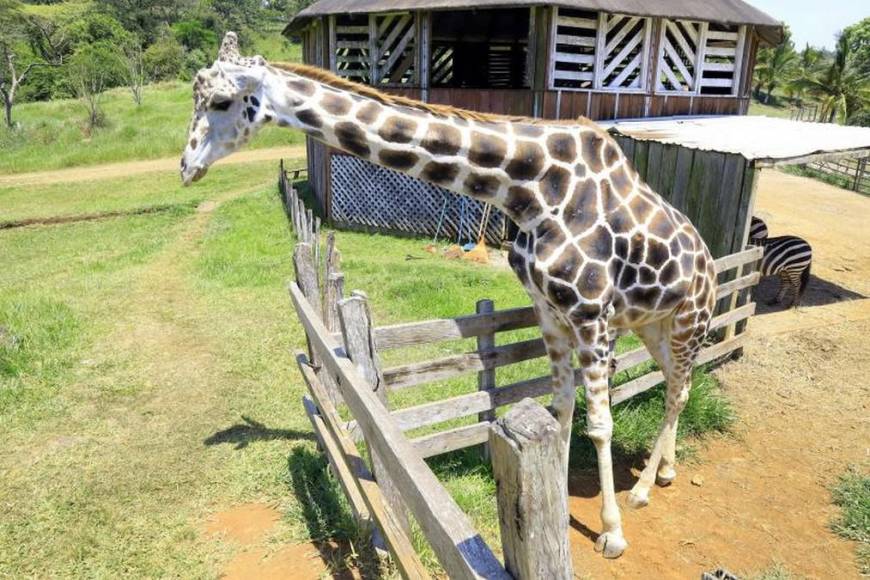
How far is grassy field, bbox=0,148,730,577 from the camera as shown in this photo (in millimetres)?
4410

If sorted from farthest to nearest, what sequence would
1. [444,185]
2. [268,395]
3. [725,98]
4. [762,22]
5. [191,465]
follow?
[725,98]
[762,22]
[268,395]
[191,465]
[444,185]

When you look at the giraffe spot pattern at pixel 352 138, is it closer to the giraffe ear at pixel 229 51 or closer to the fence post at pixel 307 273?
the giraffe ear at pixel 229 51

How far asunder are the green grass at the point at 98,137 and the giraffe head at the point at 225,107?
22837 millimetres

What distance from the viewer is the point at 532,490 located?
1758 mm

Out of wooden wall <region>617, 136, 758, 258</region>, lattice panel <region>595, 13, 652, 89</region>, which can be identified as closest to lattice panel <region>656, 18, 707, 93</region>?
lattice panel <region>595, 13, 652, 89</region>

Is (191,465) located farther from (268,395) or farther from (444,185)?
(444,185)

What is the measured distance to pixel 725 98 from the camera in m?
13.7

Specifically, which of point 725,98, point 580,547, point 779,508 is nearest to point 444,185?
point 580,547

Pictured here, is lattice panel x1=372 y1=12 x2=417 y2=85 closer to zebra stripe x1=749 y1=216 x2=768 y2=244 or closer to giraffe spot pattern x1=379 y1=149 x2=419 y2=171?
zebra stripe x1=749 y1=216 x2=768 y2=244

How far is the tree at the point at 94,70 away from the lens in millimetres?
33125

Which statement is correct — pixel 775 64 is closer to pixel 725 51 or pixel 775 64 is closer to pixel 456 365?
pixel 725 51

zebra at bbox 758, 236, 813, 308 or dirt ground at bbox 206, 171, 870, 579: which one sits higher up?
zebra at bbox 758, 236, 813, 308

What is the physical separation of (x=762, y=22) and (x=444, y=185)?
12.4 m

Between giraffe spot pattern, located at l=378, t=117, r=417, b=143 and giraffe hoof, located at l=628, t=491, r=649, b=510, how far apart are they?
333 cm
